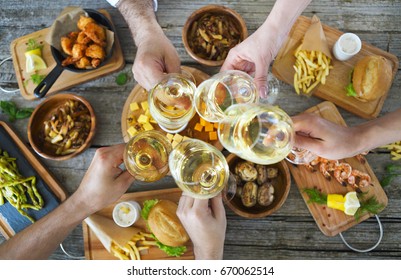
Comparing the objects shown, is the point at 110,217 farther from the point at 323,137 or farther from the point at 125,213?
the point at 323,137

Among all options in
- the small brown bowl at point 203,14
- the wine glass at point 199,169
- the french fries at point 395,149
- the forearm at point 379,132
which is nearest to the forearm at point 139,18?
the small brown bowl at point 203,14

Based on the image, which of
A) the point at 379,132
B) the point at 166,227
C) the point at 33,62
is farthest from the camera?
the point at 33,62

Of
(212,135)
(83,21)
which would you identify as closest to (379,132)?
(212,135)

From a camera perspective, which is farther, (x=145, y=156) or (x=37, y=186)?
(x=37, y=186)

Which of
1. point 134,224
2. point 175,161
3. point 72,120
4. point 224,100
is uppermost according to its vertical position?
point 224,100

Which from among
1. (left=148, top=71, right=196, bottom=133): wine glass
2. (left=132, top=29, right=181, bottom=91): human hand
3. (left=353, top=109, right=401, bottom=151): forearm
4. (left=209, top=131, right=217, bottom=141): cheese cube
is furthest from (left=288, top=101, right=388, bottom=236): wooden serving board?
(left=132, top=29, right=181, bottom=91): human hand

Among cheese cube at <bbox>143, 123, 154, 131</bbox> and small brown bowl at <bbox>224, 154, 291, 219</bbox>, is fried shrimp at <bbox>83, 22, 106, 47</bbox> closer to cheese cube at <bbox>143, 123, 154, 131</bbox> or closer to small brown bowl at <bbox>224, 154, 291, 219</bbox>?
cheese cube at <bbox>143, 123, 154, 131</bbox>

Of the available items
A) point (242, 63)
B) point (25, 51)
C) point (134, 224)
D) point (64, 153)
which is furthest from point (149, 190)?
point (25, 51)

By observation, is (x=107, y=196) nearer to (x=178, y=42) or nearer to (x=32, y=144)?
(x=32, y=144)

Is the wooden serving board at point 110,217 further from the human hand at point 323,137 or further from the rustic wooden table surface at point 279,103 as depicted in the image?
the human hand at point 323,137
